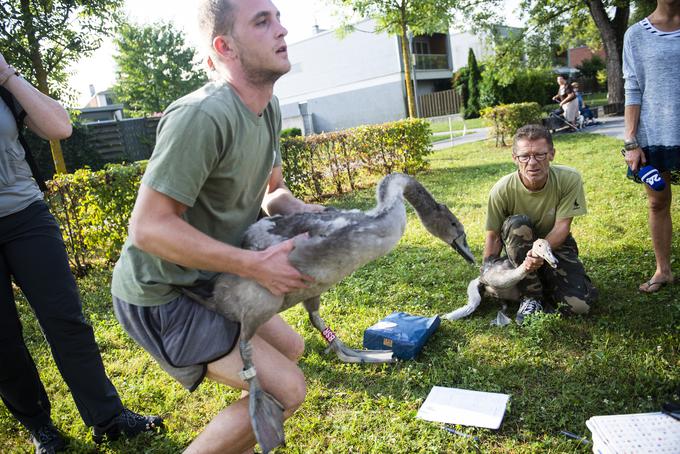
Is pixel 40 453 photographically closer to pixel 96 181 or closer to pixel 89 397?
pixel 89 397

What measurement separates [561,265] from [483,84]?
29.8m

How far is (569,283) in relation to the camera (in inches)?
161

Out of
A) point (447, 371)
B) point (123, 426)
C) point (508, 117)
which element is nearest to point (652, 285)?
point (447, 371)

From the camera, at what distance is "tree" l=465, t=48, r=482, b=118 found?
32281mm

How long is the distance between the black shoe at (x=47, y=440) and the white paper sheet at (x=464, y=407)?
2488 millimetres

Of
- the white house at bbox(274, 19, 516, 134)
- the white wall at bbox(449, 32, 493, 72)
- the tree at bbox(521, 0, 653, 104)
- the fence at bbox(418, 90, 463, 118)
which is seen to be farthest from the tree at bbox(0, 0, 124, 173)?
the white wall at bbox(449, 32, 493, 72)

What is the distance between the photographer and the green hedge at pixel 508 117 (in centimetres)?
1491

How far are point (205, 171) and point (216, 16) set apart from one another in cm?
66

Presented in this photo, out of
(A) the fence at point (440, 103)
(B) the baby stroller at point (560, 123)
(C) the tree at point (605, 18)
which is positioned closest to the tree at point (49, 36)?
(B) the baby stroller at point (560, 123)

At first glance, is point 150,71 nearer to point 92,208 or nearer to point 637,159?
point 92,208

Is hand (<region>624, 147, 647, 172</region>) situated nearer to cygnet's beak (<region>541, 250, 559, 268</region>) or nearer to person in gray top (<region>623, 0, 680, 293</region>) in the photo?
person in gray top (<region>623, 0, 680, 293</region>)

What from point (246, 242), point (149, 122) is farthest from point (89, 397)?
point (149, 122)

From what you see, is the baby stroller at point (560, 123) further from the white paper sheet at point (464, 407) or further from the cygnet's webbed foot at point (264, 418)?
the cygnet's webbed foot at point (264, 418)

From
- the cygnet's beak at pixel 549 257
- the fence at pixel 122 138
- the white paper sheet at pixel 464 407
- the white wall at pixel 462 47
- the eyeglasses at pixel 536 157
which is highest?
the white wall at pixel 462 47
